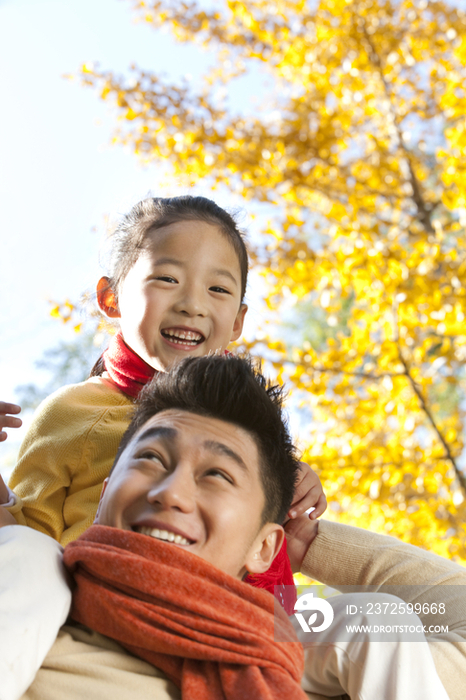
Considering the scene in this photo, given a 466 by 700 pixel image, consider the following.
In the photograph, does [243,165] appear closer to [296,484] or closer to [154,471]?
[296,484]

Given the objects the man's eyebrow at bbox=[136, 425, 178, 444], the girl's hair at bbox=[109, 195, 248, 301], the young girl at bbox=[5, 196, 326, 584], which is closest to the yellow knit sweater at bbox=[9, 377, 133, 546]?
the young girl at bbox=[5, 196, 326, 584]

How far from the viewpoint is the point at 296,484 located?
4.30 feet

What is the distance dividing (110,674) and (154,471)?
0.28m

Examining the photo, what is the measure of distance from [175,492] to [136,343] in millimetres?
611

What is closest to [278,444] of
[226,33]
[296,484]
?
[296,484]

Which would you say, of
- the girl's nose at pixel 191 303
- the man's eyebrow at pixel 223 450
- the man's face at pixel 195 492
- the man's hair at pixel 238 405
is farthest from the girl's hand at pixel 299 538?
the girl's nose at pixel 191 303

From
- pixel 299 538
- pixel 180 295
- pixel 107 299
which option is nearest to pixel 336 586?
pixel 299 538

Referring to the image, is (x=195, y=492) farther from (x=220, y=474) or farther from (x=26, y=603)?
(x=26, y=603)

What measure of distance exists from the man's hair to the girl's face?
0.23m

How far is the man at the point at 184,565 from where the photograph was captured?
0.79 m

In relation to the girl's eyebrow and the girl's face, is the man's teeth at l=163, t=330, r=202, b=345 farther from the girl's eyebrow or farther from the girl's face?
the girl's eyebrow

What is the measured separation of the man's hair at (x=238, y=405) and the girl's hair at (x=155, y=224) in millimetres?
486

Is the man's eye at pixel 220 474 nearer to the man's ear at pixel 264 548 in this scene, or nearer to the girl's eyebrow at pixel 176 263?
the man's ear at pixel 264 548

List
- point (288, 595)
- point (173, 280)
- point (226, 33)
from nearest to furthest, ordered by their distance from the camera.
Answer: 1. point (288, 595)
2. point (173, 280)
3. point (226, 33)
